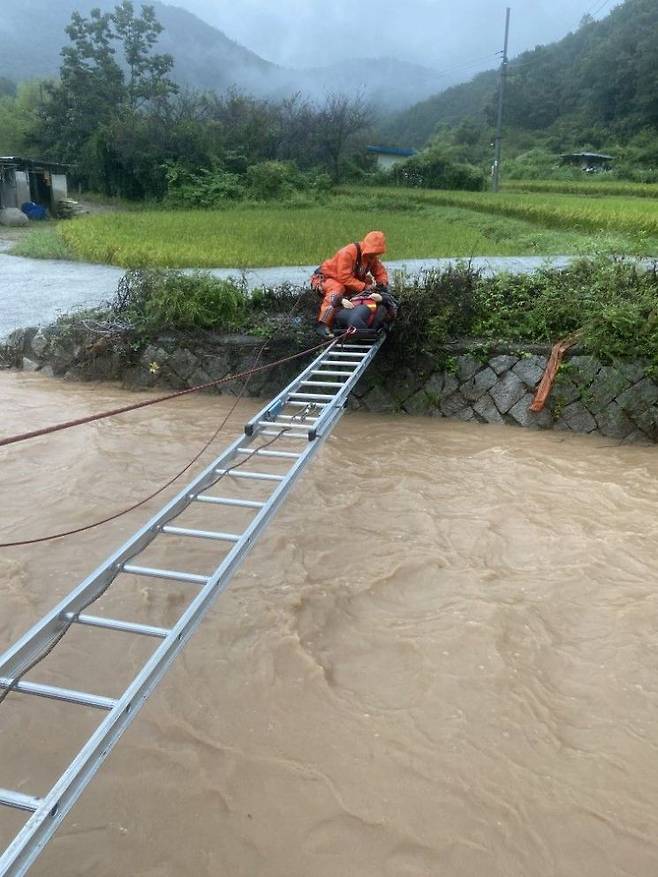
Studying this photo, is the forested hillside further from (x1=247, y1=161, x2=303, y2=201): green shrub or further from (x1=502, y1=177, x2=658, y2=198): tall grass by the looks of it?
(x1=247, y1=161, x2=303, y2=201): green shrub

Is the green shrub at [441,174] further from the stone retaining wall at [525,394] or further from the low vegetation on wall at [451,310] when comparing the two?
the stone retaining wall at [525,394]

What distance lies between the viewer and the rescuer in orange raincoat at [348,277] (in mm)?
5215

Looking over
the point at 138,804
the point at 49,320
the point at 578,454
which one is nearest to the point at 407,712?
the point at 138,804

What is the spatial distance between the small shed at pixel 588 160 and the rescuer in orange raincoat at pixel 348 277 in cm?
3086

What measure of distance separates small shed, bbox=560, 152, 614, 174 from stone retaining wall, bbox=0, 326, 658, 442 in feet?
100

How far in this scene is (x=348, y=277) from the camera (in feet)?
17.5

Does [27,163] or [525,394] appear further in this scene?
[27,163]

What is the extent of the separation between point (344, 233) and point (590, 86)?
37063 mm

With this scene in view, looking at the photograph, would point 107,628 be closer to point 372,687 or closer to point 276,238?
point 372,687

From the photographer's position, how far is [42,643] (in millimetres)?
1865

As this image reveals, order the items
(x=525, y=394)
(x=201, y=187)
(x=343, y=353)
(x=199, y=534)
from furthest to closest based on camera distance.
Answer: (x=201, y=187), (x=525, y=394), (x=343, y=353), (x=199, y=534)

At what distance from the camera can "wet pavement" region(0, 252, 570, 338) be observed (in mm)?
7395

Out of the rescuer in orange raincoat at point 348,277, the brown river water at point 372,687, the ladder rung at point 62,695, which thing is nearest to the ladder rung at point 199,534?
the brown river water at point 372,687

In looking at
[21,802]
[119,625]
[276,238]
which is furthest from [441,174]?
[21,802]
